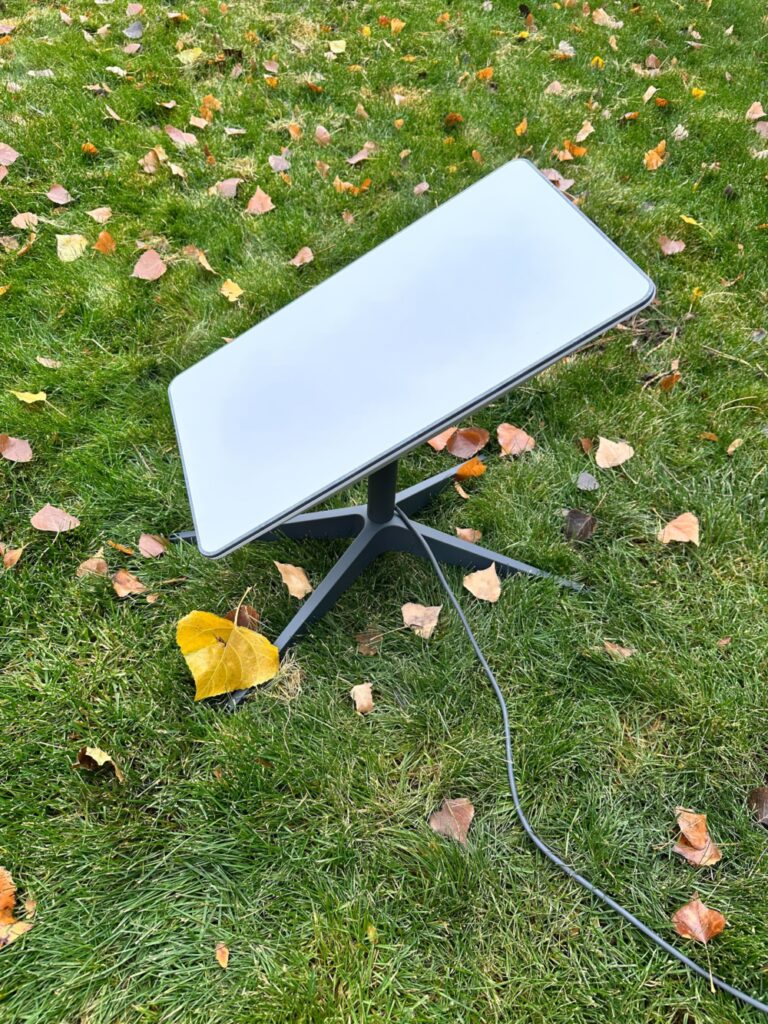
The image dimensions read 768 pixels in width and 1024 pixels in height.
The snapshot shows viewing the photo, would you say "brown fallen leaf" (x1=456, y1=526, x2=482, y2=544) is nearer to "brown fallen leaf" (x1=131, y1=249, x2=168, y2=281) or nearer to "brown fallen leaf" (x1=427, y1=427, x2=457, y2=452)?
"brown fallen leaf" (x1=427, y1=427, x2=457, y2=452)

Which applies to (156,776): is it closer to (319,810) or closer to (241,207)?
(319,810)

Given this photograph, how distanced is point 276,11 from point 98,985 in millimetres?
4896

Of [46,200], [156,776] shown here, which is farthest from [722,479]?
[46,200]

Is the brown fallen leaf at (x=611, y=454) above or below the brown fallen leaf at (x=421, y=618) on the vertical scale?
above

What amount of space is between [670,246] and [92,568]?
2645 millimetres

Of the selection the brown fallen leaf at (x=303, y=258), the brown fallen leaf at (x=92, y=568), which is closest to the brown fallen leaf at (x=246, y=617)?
the brown fallen leaf at (x=92, y=568)

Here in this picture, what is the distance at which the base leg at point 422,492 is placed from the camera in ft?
6.71

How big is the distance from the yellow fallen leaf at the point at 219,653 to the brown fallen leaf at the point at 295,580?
218 millimetres

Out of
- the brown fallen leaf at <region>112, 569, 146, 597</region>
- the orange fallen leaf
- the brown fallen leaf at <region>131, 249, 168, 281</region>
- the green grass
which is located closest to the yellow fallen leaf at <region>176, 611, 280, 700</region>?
the green grass

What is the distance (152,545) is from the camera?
207cm

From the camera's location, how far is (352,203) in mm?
3027

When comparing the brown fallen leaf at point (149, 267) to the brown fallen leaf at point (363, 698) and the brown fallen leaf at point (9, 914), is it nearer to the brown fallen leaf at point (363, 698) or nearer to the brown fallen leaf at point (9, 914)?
the brown fallen leaf at point (363, 698)

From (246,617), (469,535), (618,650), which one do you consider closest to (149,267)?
(246,617)

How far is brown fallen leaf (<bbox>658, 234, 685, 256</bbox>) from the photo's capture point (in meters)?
2.83
